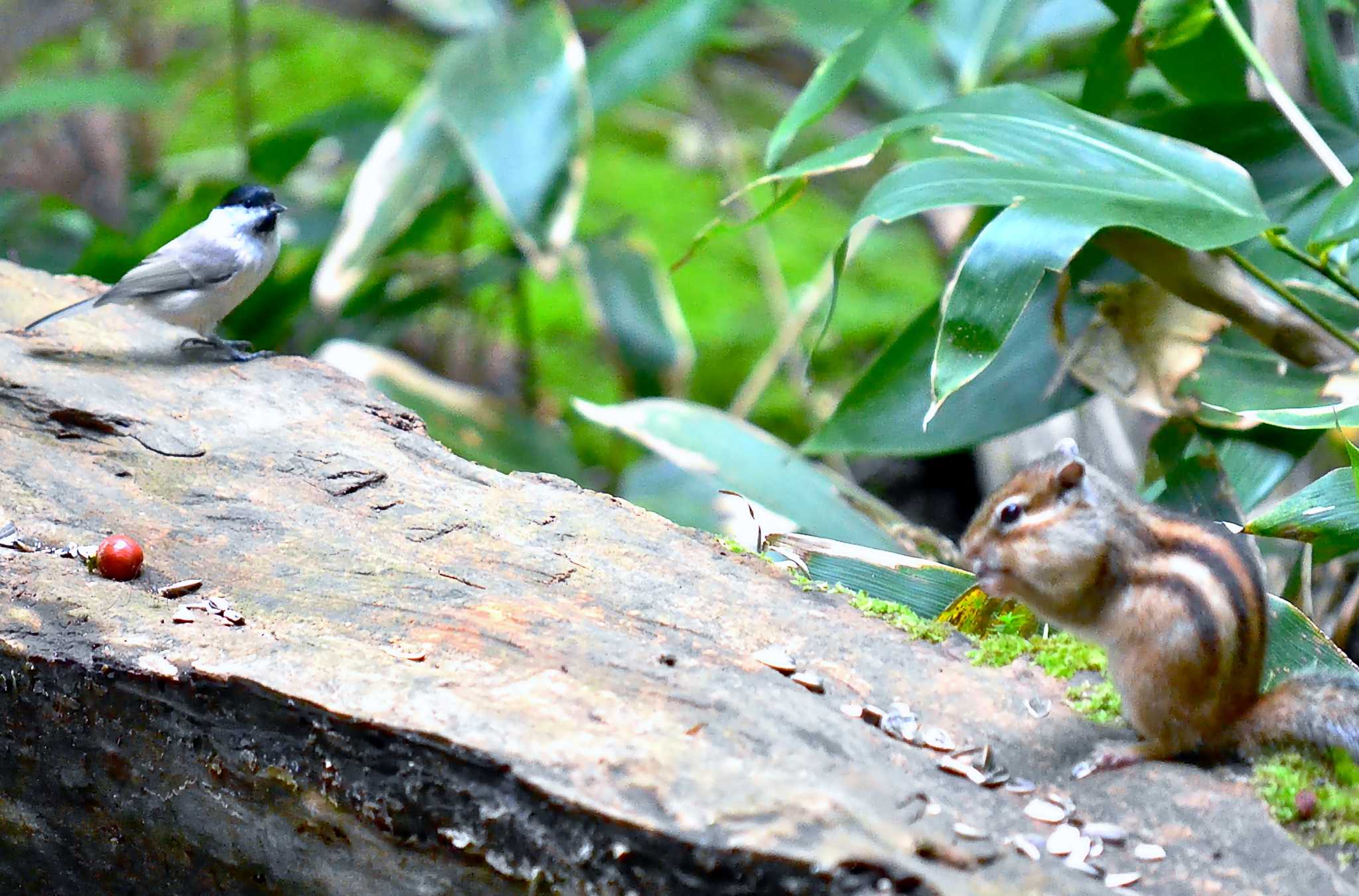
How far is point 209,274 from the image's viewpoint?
2.86 m

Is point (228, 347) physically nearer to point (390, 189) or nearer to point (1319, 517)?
point (390, 189)

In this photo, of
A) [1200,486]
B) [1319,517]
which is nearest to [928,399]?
[1200,486]

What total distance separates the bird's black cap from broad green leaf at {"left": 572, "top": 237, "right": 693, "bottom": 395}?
59.6 inches

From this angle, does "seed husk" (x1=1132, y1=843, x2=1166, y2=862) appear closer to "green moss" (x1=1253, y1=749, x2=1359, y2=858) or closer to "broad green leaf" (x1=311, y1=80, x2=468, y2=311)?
"green moss" (x1=1253, y1=749, x2=1359, y2=858)

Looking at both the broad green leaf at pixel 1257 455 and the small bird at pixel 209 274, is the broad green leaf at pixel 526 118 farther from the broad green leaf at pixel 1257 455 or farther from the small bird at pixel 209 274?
the broad green leaf at pixel 1257 455

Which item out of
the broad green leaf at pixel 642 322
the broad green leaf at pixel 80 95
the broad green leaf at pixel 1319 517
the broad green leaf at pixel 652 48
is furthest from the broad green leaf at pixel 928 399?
the broad green leaf at pixel 80 95

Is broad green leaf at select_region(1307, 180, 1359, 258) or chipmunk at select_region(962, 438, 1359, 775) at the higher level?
broad green leaf at select_region(1307, 180, 1359, 258)

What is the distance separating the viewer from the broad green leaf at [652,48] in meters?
4.11

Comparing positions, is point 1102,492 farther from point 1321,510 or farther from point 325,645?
point 325,645

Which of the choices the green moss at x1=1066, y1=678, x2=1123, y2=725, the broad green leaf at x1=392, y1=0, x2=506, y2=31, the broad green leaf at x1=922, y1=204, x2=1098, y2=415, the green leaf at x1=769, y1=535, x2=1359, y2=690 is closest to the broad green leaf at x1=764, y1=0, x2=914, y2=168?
the broad green leaf at x1=922, y1=204, x2=1098, y2=415

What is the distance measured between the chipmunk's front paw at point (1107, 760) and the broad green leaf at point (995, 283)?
66 cm

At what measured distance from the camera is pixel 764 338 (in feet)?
19.1

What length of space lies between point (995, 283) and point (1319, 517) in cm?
64

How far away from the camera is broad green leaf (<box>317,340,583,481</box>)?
3678 millimetres
